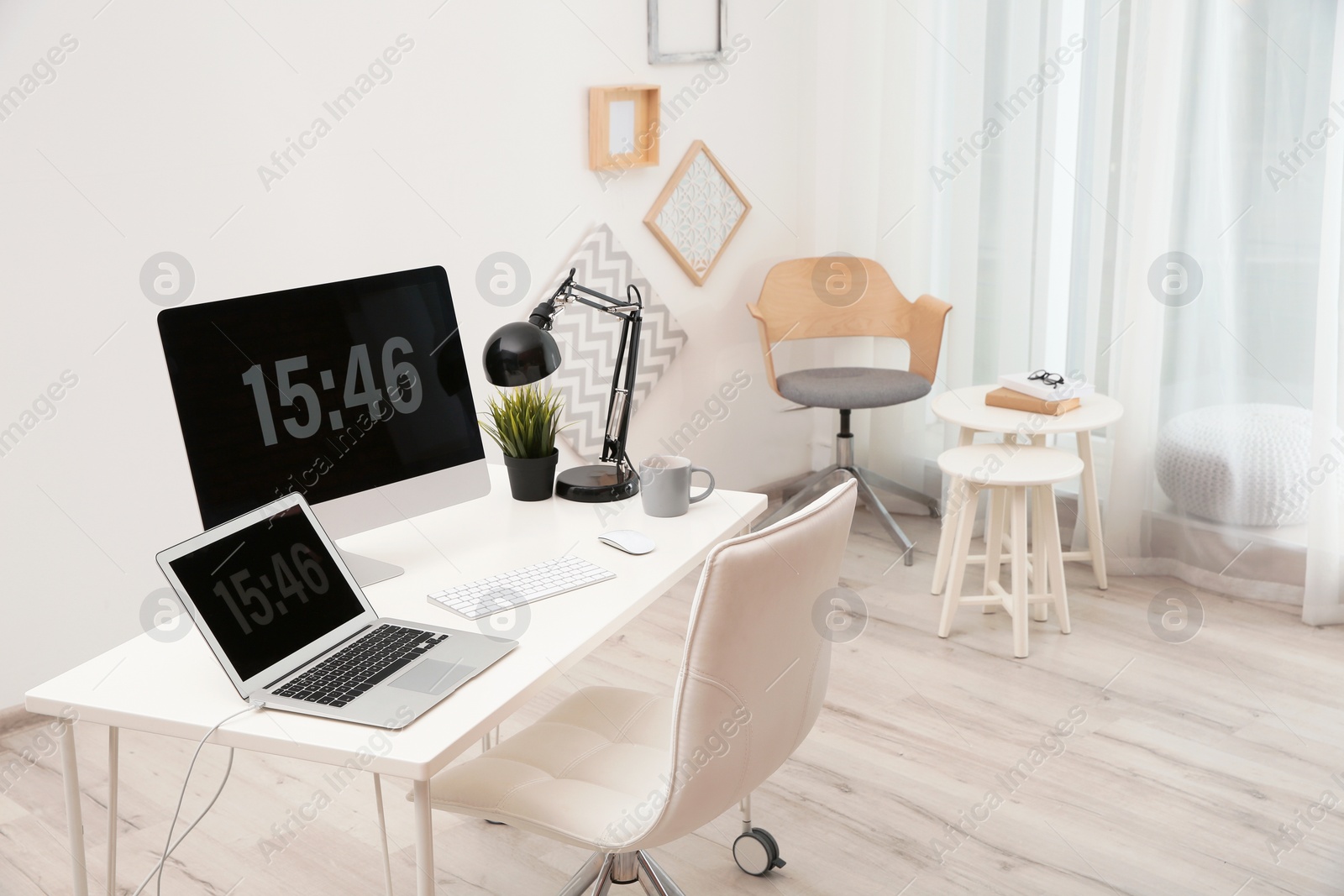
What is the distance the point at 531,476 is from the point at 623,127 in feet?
5.59

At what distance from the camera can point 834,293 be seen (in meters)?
4.13

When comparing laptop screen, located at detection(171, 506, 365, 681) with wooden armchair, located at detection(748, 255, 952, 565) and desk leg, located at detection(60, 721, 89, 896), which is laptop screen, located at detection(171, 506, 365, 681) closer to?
desk leg, located at detection(60, 721, 89, 896)

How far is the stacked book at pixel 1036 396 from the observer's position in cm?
330

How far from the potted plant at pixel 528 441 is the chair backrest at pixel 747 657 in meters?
0.76

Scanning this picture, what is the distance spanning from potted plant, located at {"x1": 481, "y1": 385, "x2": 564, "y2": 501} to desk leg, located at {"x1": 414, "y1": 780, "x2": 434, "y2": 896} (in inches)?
36.6

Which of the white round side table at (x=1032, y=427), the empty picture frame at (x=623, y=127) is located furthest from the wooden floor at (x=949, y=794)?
the empty picture frame at (x=623, y=127)

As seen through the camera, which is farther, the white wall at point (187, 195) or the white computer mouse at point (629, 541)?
the white wall at point (187, 195)

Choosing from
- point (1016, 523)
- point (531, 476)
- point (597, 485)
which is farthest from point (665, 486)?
point (1016, 523)

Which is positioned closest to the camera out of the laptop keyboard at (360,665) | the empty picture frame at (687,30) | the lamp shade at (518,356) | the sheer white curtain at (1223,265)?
the laptop keyboard at (360,665)

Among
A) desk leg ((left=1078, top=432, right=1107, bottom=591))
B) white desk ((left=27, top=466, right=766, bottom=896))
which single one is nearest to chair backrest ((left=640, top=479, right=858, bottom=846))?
white desk ((left=27, top=466, right=766, bottom=896))

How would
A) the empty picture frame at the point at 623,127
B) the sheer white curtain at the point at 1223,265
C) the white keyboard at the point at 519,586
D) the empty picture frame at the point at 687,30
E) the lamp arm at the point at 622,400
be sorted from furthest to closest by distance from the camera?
the empty picture frame at the point at 687,30, the empty picture frame at the point at 623,127, the sheer white curtain at the point at 1223,265, the lamp arm at the point at 622,400, the white keyboard at the point at 519,586

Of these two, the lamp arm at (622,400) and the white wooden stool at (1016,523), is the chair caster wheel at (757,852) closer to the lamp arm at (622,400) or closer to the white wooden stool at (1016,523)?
the lamp arm at (622,400)

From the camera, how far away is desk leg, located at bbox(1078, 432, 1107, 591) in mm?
3420

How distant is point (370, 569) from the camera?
1930 millimetres
